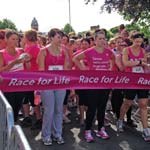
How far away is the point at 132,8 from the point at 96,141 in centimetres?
1547

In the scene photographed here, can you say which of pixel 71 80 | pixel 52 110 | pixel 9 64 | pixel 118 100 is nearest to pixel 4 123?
pixel 9 64

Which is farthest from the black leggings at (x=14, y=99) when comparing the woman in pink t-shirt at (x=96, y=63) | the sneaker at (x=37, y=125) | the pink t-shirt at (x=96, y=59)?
the sneaker at (x=37, y=125)

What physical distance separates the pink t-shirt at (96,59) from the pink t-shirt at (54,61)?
48 centimetres

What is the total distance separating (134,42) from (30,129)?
251 centimetres

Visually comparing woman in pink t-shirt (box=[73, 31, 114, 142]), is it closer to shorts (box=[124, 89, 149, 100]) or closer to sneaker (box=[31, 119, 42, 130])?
shorts (box=[124, 89, 149, 100])

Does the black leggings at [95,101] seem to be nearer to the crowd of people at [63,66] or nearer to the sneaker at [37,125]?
the crowd of people at [63,66]

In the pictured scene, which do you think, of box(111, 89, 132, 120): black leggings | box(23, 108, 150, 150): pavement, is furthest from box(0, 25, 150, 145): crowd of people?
box(111, 89, 132, 120): black leggings

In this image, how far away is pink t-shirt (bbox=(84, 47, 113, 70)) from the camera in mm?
6574

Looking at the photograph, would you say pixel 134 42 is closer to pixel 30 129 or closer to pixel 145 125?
pixel 145 125

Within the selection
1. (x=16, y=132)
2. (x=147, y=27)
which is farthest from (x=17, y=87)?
(x=147, y=27)

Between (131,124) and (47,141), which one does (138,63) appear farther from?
(47,141)

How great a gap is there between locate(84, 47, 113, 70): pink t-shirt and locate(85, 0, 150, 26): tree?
1415 centimetres

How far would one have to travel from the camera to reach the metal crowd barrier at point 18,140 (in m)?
2.33

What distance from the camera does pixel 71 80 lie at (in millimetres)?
6520
